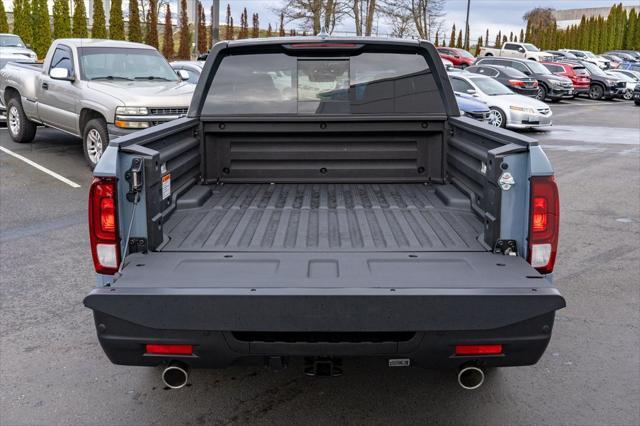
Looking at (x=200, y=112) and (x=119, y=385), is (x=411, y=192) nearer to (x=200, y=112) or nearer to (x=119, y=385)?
(x=200, y=112)

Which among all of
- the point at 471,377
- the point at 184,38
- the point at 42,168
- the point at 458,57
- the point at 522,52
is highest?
the point at 184,38

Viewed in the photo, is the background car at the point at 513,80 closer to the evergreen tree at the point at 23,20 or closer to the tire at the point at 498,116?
the tire at the point at 498,116

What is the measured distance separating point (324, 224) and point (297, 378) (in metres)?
0.97

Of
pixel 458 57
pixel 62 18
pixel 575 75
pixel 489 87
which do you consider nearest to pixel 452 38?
pixel 458 57

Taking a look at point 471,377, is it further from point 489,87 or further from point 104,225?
point 489,87

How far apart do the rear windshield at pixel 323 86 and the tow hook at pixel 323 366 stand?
225 cm

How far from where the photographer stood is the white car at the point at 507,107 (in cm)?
1797

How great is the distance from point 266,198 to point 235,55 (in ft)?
3.46

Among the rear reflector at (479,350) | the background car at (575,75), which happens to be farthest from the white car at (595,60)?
the rear reflector at (479,350)

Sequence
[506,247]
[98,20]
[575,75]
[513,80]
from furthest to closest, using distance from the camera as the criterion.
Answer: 1. [98,20]
2. [575,75]
3. [513,80]
4. [506,247]

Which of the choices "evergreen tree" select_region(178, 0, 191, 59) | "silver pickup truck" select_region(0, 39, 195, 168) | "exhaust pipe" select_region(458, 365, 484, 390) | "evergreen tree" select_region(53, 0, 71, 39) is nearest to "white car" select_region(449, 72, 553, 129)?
"silver pickup truck" select_region(0, 39, 195, 168)

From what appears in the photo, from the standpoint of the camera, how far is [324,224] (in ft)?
12.8

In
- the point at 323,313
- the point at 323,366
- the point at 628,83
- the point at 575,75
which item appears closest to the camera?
the point at 323,313

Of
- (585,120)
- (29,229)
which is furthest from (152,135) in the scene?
(585,120)
